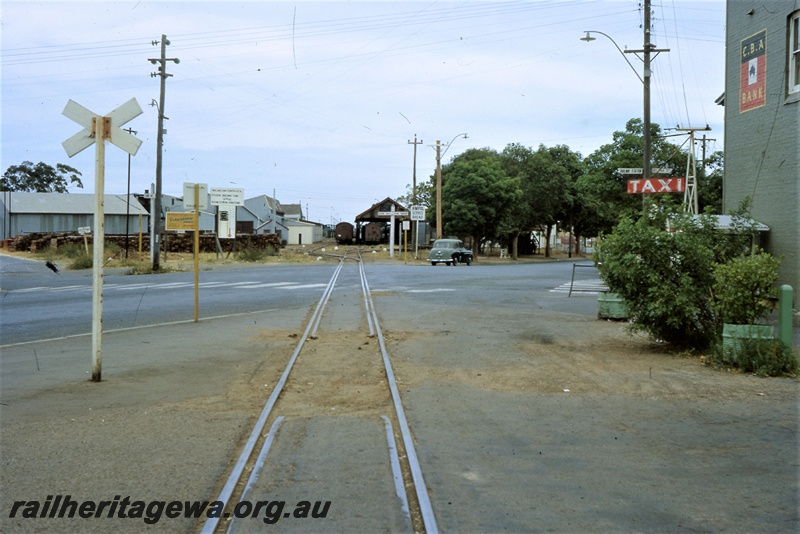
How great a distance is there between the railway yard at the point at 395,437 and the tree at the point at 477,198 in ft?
158

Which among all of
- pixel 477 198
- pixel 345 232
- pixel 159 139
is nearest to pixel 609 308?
pixel 159 139

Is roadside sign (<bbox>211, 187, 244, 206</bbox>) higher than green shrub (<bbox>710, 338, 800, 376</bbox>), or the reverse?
roadside sign (<bbox>211, 187, 244, 206</bbox>)

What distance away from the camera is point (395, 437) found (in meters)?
6.43

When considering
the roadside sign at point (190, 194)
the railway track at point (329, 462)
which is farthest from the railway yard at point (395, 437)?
the roadside sign at point (190, 194)

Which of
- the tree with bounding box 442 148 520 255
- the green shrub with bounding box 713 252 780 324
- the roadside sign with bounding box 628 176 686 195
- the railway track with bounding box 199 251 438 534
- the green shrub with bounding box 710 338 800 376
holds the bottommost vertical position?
the railway track with bounding box 199 251 438 534

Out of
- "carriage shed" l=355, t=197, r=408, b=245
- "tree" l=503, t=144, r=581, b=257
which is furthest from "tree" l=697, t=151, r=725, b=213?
"carriage shed" l=355, t=197, r=408, b=245

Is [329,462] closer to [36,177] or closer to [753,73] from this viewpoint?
[753,73]

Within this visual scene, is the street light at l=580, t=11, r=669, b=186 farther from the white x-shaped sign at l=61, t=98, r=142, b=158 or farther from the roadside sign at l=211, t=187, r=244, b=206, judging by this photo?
the roadside sign at l=211, t=187, r=244, b=206

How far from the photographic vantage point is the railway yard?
464 cm

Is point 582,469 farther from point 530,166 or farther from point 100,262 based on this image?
point 530,166

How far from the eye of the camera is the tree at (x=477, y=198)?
60125mm

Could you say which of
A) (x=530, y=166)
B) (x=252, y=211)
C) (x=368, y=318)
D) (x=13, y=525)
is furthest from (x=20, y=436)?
(x=252, y=211)

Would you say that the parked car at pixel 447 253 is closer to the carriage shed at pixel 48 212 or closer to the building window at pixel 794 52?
the building window at pixel 794 52

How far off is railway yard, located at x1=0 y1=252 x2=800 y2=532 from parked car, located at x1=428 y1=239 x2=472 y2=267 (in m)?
35.5
